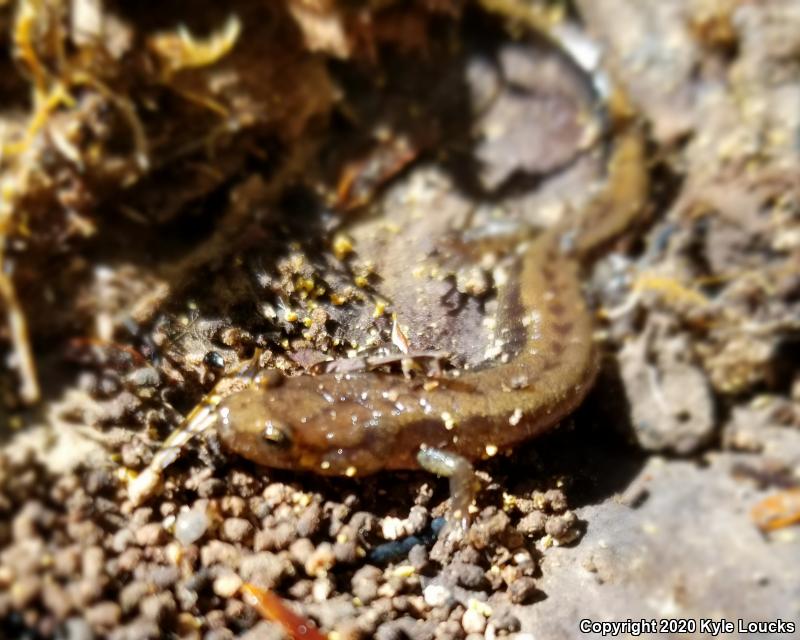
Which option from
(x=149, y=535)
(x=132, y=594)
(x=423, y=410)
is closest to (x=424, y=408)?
(x=423, y=410)

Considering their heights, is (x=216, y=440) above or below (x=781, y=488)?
below

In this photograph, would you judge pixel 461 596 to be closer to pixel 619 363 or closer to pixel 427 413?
pixel 427 413

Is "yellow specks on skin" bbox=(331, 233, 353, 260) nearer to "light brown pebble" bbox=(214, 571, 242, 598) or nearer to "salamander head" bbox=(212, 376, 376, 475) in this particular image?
"salamander head" bbox=(212, 376, 376, 475)

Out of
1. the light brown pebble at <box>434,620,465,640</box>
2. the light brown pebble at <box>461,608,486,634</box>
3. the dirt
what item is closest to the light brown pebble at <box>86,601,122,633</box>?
the dirt

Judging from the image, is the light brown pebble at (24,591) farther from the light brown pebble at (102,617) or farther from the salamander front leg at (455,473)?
the salamander front leg at (455,473)

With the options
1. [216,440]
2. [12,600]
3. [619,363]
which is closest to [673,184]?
[619,363]
